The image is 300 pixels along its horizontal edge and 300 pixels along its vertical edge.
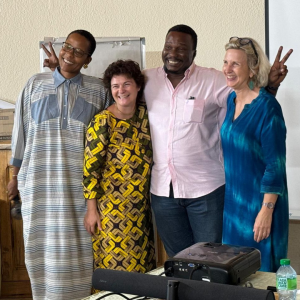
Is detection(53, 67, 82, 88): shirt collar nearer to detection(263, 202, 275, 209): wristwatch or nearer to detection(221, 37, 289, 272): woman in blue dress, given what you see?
detection(221, 37, 289, 272): woman in blue dress

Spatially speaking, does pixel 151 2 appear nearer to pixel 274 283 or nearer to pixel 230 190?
pixel 230 190

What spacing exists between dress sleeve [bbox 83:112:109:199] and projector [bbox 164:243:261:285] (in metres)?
0.95

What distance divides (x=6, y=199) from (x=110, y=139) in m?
1.09

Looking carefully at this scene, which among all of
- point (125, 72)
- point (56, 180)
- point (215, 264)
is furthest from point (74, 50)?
point (215, 264)

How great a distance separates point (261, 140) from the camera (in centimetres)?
229

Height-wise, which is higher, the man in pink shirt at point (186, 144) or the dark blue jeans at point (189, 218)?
the man in pink shirt at point (186, 144)

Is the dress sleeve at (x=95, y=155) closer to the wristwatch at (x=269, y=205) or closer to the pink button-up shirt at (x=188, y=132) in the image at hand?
the pink button-up shirt at (x=188, y=132)

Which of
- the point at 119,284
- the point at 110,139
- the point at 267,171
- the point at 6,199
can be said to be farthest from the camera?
the point at 6,199

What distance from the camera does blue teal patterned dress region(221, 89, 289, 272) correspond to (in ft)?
7.44

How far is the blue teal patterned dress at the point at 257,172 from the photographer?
227 centimetres

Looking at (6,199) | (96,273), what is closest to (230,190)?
(96,273)

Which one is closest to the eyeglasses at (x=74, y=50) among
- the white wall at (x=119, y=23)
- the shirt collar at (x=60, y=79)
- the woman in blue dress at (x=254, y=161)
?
the shirt collar at (x=60, y=79)

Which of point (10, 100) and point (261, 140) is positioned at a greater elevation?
point (10, 100)

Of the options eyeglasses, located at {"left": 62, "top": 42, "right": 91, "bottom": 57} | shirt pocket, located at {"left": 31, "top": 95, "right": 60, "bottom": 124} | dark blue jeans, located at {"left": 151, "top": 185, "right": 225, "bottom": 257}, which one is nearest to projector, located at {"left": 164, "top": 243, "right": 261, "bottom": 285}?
dark blue jeans, located at {"left": 151, "top": 185, "right": 225, "bottom": 257}
